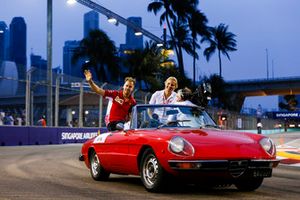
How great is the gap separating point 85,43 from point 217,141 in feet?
199

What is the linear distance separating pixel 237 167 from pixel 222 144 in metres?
0.33

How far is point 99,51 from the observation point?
66.4m

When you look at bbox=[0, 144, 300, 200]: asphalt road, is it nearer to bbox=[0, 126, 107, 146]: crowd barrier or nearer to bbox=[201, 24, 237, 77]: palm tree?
bbox=[0, 126, 107, 146]: crowd barrier

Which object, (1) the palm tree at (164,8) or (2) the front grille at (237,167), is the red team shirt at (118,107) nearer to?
(2) the front grille at (237,167)

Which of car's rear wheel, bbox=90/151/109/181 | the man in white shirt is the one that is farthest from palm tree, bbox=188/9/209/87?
car's rear wheel, bbox=90/151/109/181

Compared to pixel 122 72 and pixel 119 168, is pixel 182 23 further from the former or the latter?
pixel 119 168

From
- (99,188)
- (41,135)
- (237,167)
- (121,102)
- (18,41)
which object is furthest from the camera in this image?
(18,41)

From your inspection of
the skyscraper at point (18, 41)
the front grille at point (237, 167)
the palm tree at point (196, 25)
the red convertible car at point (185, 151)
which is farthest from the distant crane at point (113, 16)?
the skyscraper at point (18, 41)

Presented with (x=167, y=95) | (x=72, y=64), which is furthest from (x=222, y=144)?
(x=72, y=64)

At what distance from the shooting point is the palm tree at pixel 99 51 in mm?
66500

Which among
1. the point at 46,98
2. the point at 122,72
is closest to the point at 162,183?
the point at 46,98

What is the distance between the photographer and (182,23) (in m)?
67.7

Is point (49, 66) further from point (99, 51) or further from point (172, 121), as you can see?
point (99, 51)

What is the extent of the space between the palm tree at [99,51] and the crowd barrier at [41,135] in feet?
116
